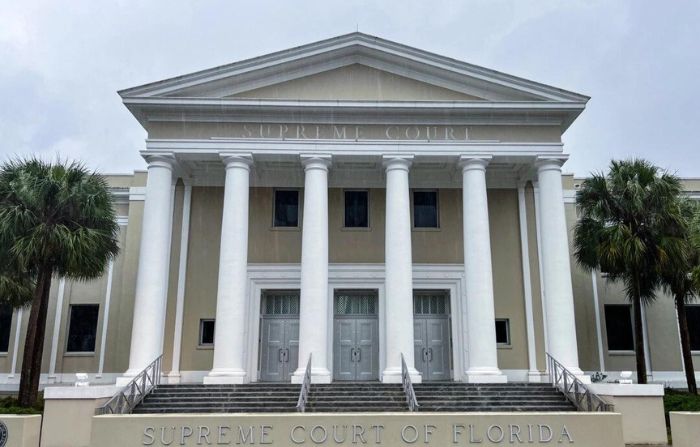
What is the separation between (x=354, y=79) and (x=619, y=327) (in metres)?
13.7

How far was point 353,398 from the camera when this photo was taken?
17422mm

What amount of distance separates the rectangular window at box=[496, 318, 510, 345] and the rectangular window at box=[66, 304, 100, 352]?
49.6 ft

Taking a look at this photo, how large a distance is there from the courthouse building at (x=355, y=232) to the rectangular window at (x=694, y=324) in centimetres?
104

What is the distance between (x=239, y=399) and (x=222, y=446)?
6218 mm

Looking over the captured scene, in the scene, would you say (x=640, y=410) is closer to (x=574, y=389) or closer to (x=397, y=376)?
(x=574, y=389)

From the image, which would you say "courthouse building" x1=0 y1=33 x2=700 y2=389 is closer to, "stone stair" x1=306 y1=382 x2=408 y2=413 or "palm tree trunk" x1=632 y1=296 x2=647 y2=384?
"stone stair" x1=306 y1=382 x2=408 y2=413

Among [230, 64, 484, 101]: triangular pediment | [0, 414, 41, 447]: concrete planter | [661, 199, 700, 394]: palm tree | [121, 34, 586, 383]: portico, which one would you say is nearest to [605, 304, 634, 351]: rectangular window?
[661, 199, 700, 394]: palm tree

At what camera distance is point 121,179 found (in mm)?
27969

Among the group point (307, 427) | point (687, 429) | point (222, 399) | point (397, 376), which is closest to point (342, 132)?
point (397, 376)

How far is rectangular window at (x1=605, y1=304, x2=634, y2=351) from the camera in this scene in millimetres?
25391

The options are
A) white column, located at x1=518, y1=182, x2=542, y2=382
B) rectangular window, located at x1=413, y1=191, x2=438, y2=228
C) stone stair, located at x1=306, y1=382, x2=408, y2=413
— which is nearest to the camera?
stone stair, located at x1=306, y1=382, x2=408, y2=413

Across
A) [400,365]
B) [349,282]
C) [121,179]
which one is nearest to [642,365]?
[400,365]

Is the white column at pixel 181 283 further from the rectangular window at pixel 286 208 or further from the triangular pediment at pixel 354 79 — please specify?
the triangular pediment at pixel 354 79

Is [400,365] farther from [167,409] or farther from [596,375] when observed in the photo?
[596,375]
